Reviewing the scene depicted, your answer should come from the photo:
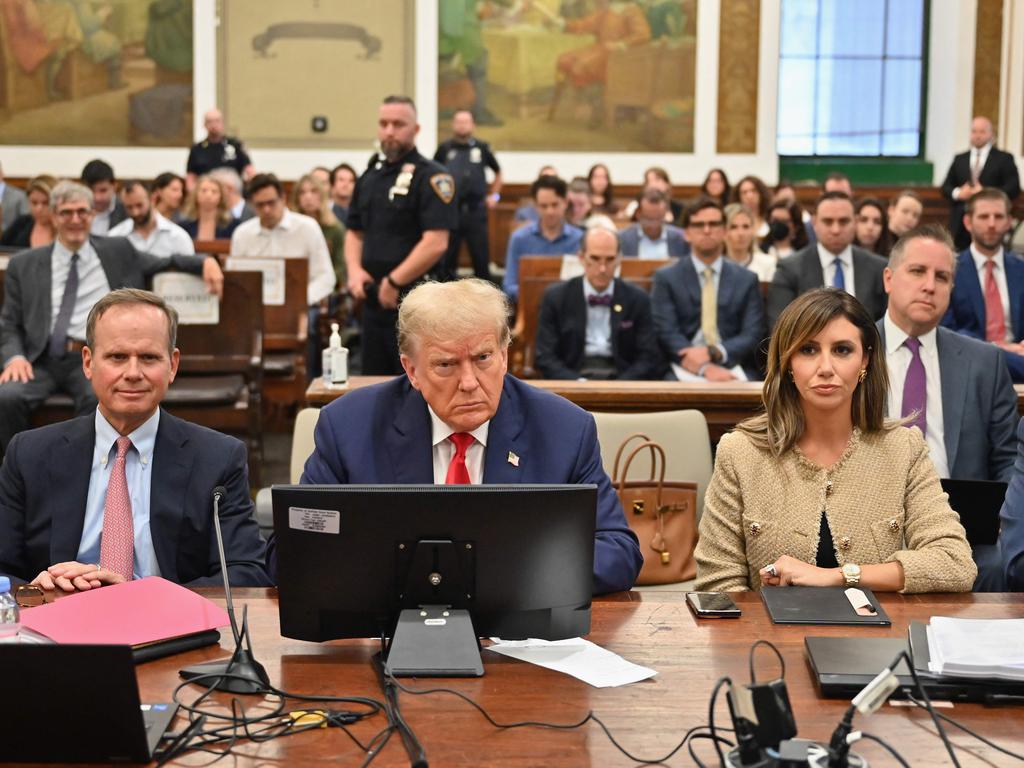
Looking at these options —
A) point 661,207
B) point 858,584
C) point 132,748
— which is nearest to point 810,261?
point 661,207

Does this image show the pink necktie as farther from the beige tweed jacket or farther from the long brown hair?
the long brown hair

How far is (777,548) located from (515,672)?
1007 millimetres

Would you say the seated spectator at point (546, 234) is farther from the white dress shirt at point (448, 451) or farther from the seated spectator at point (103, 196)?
the white dress shirt at point (448, 451)

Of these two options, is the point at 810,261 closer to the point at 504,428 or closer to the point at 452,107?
the point at 504,428

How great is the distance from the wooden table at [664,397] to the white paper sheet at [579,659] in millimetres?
2492

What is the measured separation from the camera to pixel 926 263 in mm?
4438

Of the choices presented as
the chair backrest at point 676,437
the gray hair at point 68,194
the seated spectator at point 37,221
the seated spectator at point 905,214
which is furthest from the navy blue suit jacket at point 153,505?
the seated spectator at point 905,214

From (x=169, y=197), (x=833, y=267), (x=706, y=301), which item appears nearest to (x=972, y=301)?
(x=833, y=267)

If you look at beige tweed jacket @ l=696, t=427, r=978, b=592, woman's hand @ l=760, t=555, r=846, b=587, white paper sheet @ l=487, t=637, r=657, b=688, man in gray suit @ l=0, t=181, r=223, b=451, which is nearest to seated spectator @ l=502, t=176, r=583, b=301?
man in gray suit @ l=0, t=181, r=223, b=451

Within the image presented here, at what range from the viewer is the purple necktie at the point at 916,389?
434cm

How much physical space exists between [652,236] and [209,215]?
10.8 ft

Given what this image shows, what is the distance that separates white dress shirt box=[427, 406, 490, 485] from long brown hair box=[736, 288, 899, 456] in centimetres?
68

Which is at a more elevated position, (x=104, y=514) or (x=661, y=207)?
(x=661, y=207)

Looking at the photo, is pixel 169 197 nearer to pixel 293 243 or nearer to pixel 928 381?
pixel 293 243
